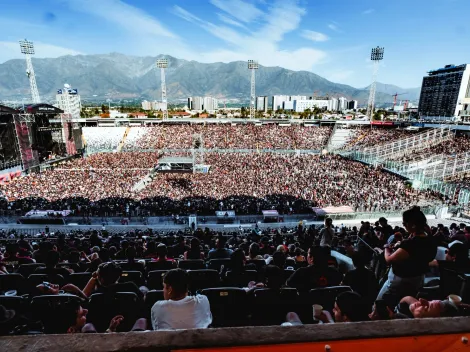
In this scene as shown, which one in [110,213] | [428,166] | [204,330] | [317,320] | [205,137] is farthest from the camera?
[205,137]

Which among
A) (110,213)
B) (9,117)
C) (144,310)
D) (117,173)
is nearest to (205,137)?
(117,173)

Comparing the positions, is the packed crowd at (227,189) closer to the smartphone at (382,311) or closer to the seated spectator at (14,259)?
the seated spectator at (14,259)

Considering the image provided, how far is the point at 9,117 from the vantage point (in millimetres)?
29906

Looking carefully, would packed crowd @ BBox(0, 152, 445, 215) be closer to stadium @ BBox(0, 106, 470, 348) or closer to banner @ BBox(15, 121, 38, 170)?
stadium @ BBox(0, 106, 470, 348)

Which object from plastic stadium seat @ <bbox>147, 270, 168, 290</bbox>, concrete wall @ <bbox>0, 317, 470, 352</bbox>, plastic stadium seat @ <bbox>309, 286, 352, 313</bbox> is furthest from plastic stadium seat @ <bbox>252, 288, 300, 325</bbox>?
plastic stadium seat @ <bbox>147, 270, 168, 290</bbox>

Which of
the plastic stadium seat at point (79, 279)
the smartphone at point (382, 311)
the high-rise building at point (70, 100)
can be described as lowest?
the plastic stadium seat at point (79, 279)

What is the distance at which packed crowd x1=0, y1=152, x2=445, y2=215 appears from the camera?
19.4 m

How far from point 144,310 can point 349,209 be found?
754 inches

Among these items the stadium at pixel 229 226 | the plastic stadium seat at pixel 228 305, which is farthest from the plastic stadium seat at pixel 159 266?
the plastic stadium seat at pixel 228 305

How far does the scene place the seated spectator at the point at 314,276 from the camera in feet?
11.3

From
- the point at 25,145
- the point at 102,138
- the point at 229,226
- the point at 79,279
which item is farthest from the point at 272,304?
the point at 102,138

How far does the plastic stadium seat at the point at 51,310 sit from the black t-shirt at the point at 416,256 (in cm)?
361

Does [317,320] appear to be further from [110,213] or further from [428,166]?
[428,166]

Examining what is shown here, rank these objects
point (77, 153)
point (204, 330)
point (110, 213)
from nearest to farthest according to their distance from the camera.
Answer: point (204, 330) < point (110, 213) < point (77, 153)
